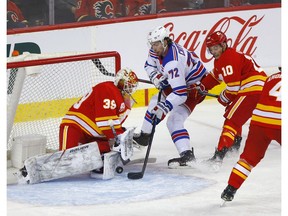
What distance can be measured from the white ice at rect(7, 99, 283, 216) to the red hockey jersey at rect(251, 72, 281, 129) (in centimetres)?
48

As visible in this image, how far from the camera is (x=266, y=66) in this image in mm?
7234

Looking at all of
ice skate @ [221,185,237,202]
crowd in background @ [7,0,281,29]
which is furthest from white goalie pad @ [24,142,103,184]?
crowd in background @ [7,0,281,29]

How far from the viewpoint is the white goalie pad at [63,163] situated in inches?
165

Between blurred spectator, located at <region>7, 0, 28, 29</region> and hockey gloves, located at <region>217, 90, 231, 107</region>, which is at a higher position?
blurred spectator, located at <region>7, 0, 28, 29</region>

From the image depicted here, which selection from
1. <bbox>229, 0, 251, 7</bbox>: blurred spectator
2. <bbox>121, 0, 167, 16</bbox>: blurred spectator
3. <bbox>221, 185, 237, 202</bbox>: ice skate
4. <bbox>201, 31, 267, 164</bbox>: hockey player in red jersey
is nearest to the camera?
<bbox>221, 185, 237, 202</bbox>: ice skate

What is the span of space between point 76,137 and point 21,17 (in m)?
2.03

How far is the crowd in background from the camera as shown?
610 centimetres

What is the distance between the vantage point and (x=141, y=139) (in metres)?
4.87

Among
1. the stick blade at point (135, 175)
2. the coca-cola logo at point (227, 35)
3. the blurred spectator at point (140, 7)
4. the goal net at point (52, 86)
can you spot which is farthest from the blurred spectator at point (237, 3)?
the stick blade at point (135, 175)

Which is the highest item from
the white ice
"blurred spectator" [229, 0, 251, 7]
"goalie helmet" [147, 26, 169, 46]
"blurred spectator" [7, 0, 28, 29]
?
"blurred spectator" [229, 0, 251, 7]

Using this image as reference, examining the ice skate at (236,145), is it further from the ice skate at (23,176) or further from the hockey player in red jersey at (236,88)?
the ice skate at (23,176)

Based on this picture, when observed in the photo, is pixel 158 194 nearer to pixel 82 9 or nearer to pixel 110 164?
pixel 110 164

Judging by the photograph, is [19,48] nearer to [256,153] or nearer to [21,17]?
[21,17]

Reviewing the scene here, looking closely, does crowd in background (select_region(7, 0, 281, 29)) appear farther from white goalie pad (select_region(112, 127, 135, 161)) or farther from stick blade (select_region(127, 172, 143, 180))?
stick blade (select_region(127, 172, 143, 180))
